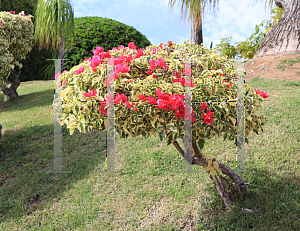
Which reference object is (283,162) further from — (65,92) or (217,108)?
(65,92)

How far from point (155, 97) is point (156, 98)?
0.01 metres

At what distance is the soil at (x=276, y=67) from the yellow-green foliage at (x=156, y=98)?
6260mm

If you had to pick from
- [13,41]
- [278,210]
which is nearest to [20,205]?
[278,210]

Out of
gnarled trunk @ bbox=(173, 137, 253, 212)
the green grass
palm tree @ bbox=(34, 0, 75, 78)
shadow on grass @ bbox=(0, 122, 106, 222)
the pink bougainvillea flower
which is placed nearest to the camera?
the pink bougainvillea flower

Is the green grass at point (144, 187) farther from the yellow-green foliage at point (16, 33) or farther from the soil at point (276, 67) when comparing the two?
the yellow-green foliage at point (16, 33)

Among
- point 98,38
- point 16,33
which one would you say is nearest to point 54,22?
point 16,33

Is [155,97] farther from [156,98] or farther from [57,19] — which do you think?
[57,19]

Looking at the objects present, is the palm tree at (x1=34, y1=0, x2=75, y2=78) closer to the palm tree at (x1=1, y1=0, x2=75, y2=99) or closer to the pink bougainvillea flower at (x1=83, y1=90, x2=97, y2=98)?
the palm tree at (x1=1, y1=0, x2=75, y2=99)

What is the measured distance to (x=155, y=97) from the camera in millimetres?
2271

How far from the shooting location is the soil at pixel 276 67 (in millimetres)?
8305

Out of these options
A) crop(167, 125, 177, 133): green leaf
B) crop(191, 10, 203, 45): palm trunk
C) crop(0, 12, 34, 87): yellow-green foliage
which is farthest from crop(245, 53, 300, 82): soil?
crop(0, 12, 34, 87): yellow-green foliage

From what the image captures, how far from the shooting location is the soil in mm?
8305

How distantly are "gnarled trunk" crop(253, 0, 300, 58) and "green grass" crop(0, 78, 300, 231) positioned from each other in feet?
13.8

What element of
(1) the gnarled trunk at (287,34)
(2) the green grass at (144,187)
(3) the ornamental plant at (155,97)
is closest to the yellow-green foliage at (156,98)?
(3) the ornamental plant at (155,97)
